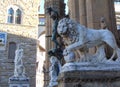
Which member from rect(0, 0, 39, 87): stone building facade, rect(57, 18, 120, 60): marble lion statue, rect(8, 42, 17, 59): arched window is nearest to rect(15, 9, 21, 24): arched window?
rect(0, 0, 39, 87): stone building facade

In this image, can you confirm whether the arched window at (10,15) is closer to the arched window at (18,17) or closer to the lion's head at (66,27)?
the arched window at (18,17)

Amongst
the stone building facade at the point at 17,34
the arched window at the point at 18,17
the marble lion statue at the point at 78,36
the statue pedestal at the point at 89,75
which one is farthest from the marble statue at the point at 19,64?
the statue pedestal at the point at 89,75

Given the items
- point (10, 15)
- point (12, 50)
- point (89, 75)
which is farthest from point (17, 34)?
point (89, 75)

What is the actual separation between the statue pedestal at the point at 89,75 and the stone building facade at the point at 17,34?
24147 millimetres

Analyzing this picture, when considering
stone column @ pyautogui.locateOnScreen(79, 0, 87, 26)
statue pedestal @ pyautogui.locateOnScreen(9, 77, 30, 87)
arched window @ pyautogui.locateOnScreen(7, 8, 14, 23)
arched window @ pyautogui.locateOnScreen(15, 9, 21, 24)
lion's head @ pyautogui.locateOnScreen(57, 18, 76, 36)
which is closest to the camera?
lion's head @ pyautogui.locateOnScreen(57, 18, 76, 36)

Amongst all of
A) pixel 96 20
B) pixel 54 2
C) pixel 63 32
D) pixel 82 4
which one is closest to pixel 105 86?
pixel 63 32

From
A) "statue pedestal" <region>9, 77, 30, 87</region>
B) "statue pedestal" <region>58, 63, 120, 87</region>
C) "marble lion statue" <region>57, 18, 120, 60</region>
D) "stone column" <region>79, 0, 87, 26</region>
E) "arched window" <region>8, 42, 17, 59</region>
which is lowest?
"statue pedestal" <region>9, 77, 30, 87</region>

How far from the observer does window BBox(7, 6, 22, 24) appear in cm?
2980

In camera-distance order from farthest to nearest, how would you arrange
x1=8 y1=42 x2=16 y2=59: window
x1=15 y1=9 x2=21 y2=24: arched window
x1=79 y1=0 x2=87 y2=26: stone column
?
x1=15 y1=9 x2=21 y2=24: arched window < x1=8 y1=42 x2=16 y2=59: window < x1=79 y1=0 x2=87 y2=26: stone column

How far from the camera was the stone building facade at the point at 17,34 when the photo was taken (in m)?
28.2

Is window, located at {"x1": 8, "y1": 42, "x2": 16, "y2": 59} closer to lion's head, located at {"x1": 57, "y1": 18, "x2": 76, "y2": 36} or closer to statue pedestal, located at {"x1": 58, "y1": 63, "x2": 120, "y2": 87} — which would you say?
lion's head, located at {"x1": 57, "y1": 18, "x2": 76, "y2": 36}

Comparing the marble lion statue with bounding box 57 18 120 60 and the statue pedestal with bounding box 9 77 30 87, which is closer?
the marble lion statue with bounding box 57 18 120 60

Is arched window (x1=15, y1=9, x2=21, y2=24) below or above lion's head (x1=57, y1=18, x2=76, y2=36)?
above

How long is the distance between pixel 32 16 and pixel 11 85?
1136cm
